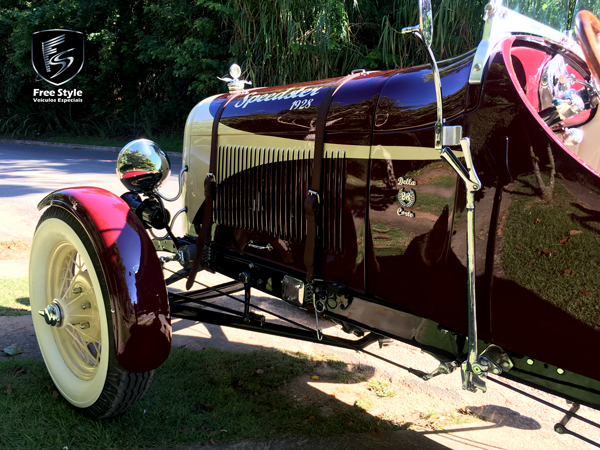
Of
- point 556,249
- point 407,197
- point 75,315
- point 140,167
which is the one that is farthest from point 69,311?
point 556,249

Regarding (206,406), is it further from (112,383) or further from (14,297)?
(14,297)

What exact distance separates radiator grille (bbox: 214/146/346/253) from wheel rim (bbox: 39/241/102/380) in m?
0.77

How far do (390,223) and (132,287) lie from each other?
1073 mm

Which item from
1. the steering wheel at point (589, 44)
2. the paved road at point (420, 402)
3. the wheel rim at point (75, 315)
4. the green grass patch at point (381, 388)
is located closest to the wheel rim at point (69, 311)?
the wheel rim at point (75, 315)

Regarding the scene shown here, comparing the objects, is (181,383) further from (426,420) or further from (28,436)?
(426,420)

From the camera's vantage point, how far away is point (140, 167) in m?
3.05

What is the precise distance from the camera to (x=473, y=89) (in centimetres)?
170

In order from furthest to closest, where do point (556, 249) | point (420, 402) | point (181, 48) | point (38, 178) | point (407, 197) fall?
point (181, 48), point (38, 178), point (420, 402), point (407, 197), point (556, 249)

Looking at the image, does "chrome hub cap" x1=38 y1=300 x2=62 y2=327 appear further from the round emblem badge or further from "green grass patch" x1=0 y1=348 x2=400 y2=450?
the round emblem badge

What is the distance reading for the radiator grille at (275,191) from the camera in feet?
7.39

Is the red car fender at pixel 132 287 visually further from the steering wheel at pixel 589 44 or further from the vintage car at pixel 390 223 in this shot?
the steering wheel at pixel 589 44

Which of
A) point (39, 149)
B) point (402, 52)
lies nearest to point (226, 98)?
point (402, 52)

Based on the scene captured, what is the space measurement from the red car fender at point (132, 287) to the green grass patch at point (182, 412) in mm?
414

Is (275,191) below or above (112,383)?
above
